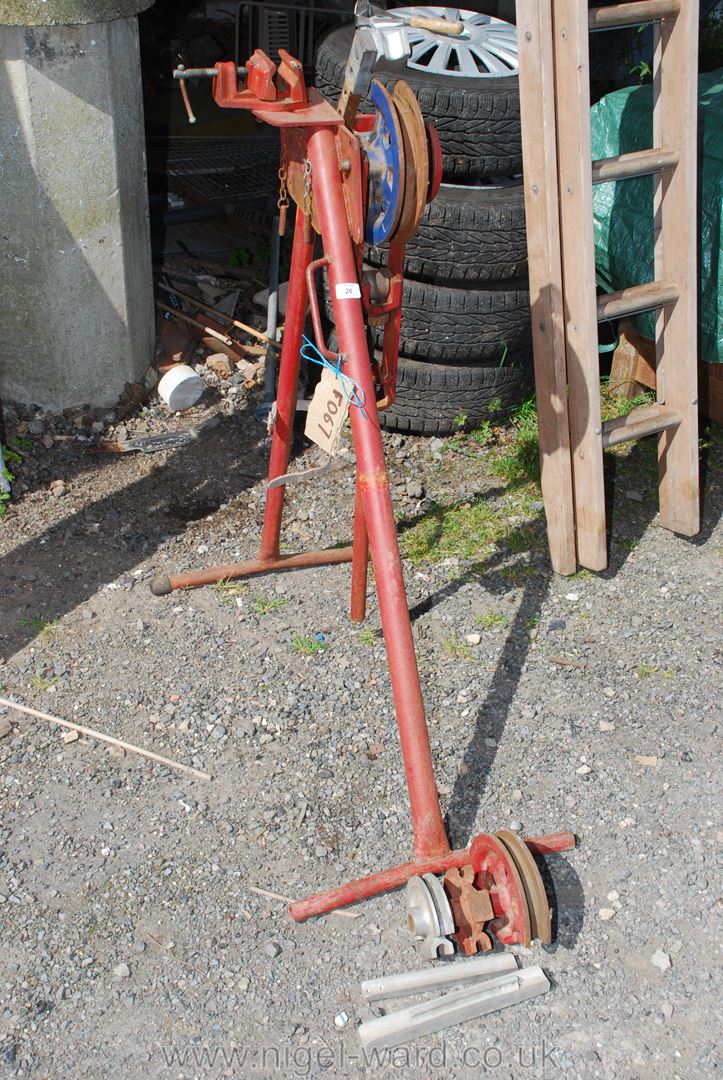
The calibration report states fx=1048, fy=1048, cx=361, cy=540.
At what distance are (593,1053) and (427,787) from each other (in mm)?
662

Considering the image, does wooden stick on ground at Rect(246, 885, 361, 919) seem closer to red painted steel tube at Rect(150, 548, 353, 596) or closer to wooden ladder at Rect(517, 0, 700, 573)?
red painted steel tube at Rect(150, 548, 353, 596)

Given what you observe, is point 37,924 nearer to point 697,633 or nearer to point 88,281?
point 697,633

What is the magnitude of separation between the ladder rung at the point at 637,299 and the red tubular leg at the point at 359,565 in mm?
1079

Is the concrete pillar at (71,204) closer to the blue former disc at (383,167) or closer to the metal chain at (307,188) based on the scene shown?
the metal chain at (307,188)

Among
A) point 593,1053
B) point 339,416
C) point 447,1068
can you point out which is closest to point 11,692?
point 339,416

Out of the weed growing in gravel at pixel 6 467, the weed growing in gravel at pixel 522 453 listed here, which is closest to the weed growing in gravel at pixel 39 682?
the weed growing in gravel at pixel 6 467

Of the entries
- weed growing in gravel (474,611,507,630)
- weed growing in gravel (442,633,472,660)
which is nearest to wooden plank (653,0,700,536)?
weed growing in gravel (474,611,507,630)

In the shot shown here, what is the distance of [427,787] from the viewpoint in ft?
8.10

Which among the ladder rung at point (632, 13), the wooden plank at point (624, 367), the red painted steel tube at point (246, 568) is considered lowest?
the red painted steel tube at point (246, 568)

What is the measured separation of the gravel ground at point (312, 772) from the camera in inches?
90.9

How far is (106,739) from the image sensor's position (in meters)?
2.97

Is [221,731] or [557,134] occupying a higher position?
[557,134]

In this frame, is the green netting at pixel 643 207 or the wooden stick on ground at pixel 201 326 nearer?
the green netting at pixel 643 207

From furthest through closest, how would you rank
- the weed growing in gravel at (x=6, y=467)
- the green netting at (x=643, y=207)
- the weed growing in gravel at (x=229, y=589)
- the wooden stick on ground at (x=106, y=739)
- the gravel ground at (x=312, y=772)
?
the weed growing in gravel at (x=6, y=467)
the green netting at (x=643, y=207)
the weed growing in gravel at (x=229, y=589)
the wooden stick on ground at (x=106, y=739)
the gravel ground at (x=312, y=772)
